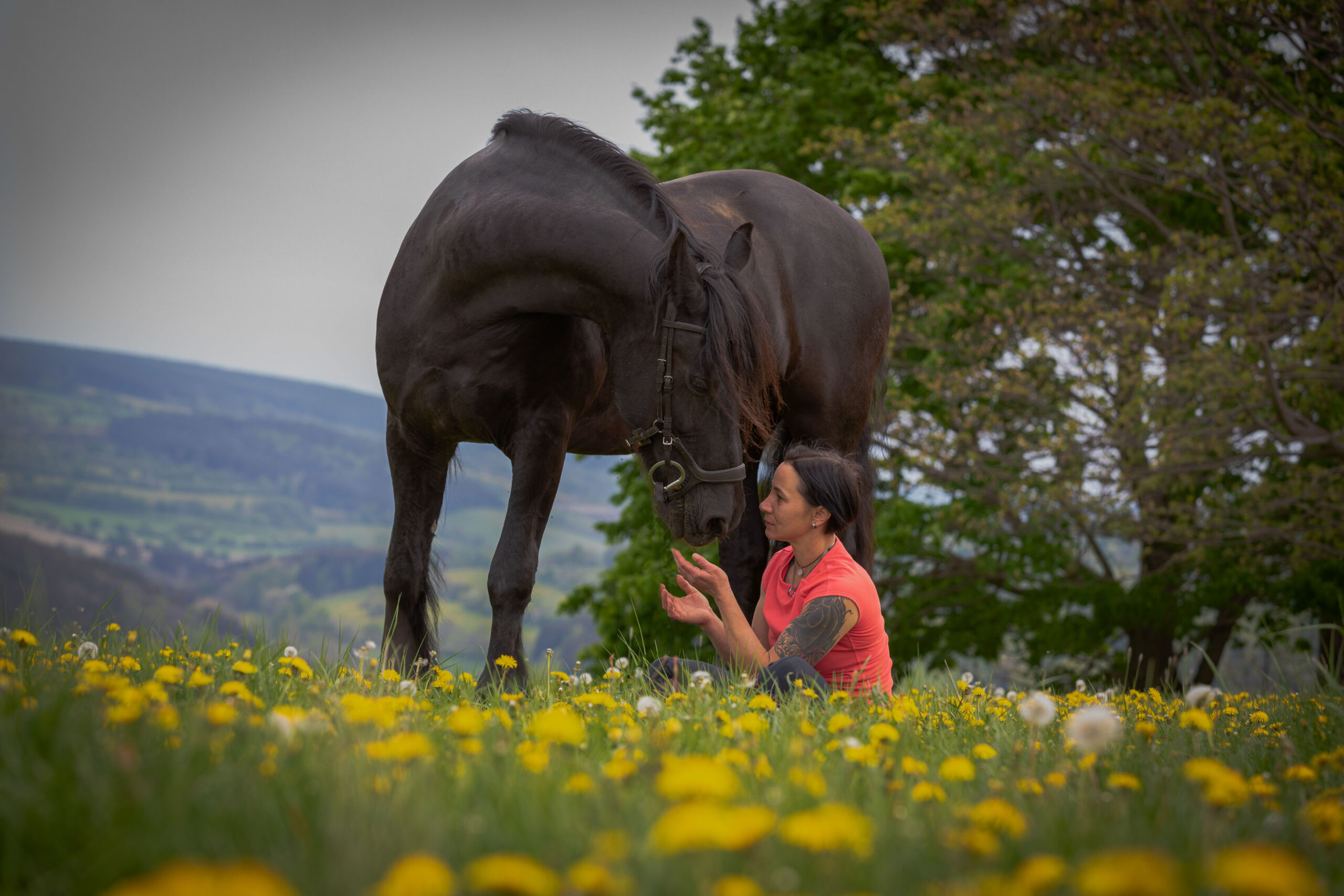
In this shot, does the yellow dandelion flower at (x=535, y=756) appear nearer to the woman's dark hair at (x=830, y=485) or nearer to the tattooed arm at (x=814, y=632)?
the tattooed arm at (x=814, y=632)

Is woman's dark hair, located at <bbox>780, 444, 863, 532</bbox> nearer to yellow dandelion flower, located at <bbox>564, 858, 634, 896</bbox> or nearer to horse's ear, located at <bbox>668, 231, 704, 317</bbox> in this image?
horse's ear, located at <bbox>668, 231, 704, 317</bbox>

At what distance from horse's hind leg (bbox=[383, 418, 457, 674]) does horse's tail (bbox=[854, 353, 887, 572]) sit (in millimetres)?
2301

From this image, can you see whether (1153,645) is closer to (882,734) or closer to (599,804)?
(882,734)

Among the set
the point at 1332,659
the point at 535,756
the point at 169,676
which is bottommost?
the point at 169,676

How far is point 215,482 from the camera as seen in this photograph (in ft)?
148

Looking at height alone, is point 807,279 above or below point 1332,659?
above

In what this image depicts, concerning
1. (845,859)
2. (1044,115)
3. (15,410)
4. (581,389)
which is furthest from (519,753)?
(15,410)

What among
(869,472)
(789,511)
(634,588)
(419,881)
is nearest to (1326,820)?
(419,881)

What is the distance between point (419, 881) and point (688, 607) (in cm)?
296

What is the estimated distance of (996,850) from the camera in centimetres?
157

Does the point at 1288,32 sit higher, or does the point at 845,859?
the point at 1288,32

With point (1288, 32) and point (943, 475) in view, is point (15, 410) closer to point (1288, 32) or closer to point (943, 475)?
point (943, 475)

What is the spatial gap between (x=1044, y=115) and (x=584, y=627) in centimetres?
1228

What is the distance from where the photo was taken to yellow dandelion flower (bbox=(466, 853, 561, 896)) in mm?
1090
